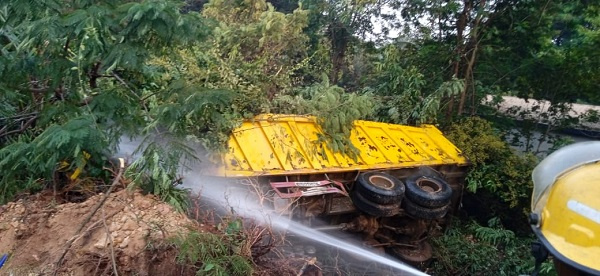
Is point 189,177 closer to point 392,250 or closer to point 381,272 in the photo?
point 381,272

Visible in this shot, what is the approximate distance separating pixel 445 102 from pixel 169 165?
614cm

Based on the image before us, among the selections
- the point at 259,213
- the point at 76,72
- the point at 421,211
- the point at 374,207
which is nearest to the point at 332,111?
the point at 374,207

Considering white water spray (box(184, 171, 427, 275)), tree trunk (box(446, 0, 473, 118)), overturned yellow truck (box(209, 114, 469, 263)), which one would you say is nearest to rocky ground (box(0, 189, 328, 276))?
white water spray (box(184, 171, 427, 275))

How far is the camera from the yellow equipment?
1184 mm

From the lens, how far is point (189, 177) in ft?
15.1

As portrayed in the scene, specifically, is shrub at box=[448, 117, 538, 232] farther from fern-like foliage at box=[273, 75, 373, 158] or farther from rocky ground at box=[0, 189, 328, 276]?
rocky ground at box=[0, 189, 328, 276]

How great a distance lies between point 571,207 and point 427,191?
459cm

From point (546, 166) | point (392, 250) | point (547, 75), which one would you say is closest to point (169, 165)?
point (546, 166)

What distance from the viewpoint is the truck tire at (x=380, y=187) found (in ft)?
17.5

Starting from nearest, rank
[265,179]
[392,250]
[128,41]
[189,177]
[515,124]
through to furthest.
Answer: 1. [128,41]
2. [189,177]
3. [265,179]
4. [392,250]
5. [515,124]

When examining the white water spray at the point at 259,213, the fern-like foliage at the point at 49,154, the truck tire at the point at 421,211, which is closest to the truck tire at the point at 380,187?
the truck tire at the point at 421,211

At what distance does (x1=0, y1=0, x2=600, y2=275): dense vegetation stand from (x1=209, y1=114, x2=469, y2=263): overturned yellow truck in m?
0.24

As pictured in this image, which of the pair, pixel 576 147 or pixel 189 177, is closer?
pixel 576 147

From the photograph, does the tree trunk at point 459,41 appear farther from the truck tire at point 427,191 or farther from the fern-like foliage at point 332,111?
the fern-like foliage at point 332,111
